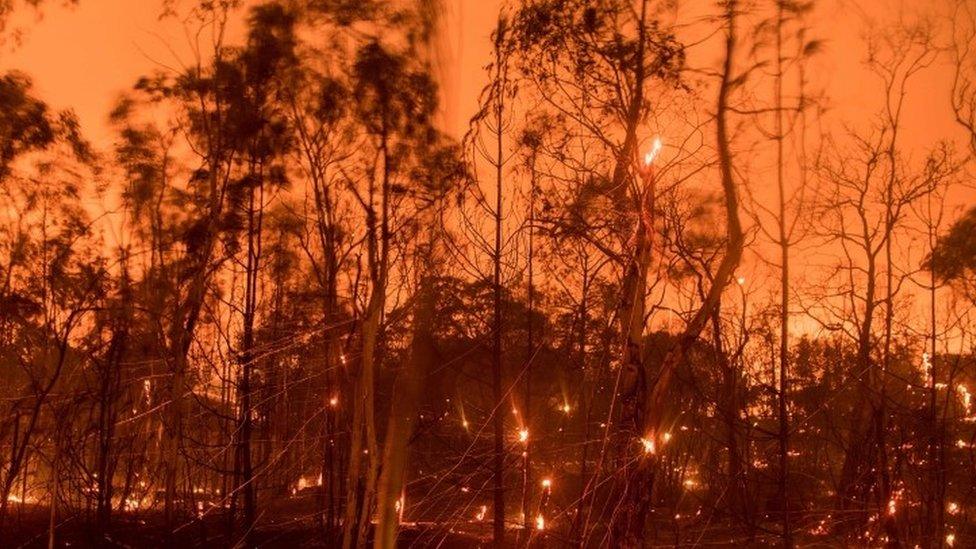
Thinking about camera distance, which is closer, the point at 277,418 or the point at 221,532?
the point at 221,532

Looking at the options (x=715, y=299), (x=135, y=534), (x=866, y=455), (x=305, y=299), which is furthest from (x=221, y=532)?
(x=715, y=299)

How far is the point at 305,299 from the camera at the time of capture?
47.3ft

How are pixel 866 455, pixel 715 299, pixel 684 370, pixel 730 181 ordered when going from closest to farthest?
pixel 715 299, pixel 730 181, pixel 866 455, pixel 684 370

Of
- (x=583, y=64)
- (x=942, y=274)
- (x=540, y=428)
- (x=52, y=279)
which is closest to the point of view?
(x=583, y=64)

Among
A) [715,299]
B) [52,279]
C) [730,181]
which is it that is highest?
[52,279]

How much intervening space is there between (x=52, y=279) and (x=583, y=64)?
12319mm

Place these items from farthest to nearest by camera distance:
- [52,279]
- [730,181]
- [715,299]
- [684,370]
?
[684,370] → [52,279] → [730,181] → [715,299]

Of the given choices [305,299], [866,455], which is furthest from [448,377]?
[866,455]

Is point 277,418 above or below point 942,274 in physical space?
below

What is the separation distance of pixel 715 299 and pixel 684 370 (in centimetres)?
1297

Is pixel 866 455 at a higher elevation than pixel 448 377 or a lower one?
Result: lower

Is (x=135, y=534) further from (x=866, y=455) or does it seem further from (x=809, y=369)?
(x=809, y=369)

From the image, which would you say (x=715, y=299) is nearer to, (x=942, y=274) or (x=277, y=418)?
(x=942, y=274)

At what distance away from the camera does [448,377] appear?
15.5 m
